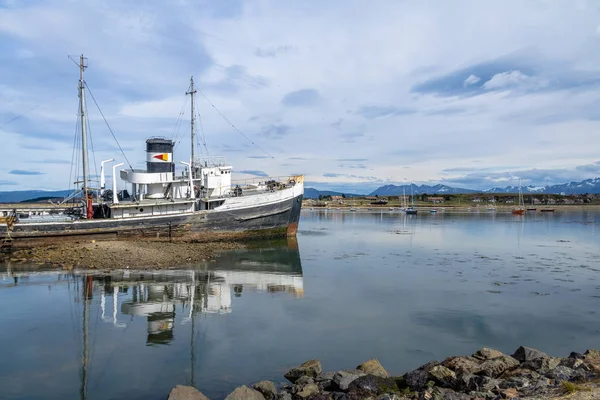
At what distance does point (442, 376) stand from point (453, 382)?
11.0 inches

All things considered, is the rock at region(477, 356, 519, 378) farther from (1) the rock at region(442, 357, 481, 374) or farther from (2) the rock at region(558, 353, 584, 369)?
(2) the rock at region(558, 353, 584, 369)

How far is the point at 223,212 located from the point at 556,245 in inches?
1215

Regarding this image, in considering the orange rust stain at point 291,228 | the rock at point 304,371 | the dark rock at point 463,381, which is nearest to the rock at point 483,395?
the dark rock at point 463,381

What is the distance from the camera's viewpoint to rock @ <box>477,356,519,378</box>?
9523 mm

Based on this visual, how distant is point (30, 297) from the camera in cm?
1762

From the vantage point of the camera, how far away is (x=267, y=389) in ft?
29.9

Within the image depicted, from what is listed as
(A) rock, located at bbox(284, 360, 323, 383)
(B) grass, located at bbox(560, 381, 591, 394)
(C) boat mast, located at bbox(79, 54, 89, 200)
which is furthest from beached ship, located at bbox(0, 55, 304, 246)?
(B) grass, located at bbox(560, 381, 591, 394)

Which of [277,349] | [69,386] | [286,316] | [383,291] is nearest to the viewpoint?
[69,386]

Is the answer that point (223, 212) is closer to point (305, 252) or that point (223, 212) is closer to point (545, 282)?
point (305, 252)

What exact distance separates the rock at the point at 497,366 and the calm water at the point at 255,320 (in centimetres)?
197

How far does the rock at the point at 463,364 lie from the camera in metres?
9.61

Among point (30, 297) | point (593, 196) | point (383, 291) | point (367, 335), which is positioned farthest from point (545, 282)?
point (593, 196)

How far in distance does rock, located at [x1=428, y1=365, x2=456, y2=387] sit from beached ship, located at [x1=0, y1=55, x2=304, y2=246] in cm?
2716

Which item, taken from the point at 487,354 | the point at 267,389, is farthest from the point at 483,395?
the point at 267,389
